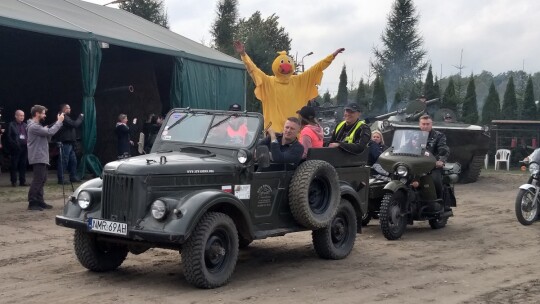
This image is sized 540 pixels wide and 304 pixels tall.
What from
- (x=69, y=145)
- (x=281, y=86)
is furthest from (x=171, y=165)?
(x=69, y=145)

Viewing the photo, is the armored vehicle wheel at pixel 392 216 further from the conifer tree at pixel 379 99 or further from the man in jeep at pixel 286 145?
the conifer tree at pixel 379 99

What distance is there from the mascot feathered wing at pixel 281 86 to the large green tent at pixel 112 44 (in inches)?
232

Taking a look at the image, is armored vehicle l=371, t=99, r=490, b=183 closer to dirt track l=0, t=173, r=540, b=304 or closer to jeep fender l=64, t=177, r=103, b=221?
dirt track l=0, t=173, r=540, b=304

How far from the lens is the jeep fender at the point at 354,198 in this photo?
8.28 meters

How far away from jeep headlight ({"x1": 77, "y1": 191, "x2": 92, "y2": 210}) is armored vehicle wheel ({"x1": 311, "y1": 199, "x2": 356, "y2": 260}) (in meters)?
2.54

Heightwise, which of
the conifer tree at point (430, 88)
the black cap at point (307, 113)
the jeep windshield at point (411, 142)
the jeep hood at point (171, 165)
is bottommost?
the jeep hood at point (171, 165)

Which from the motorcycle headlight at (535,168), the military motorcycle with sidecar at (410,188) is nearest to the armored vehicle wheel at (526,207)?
the motorcycle headlight at (535,168)

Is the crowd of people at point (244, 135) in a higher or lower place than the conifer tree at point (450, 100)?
lower

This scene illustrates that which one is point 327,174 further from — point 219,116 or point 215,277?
point 215,277

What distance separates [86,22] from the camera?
17.0 meters

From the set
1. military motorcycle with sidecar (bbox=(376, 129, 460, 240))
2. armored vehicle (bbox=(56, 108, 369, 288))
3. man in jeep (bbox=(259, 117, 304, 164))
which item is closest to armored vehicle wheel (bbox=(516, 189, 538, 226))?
military motorcycle with sidecar (bbox=(376, 129, 460, 240))

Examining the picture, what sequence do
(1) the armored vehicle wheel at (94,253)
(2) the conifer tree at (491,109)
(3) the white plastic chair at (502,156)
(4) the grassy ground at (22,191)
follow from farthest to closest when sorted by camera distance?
(2) the conifer tree at (491,109) → (3) the white plastic chair at (502,156) → (4) the grassy ground at (22,191) → (1) the armored vehicle wheel at (94,253)

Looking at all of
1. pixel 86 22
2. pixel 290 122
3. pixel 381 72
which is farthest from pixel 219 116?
pixel 381 72

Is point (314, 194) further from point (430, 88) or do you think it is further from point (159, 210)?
point (430, 88)
